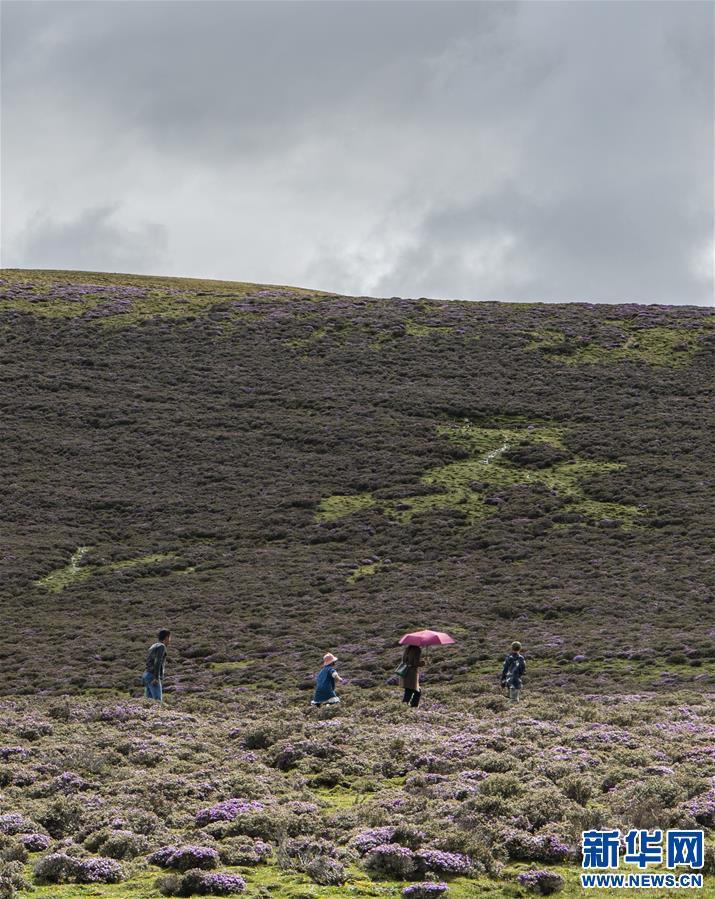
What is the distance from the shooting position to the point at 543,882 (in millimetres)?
12547

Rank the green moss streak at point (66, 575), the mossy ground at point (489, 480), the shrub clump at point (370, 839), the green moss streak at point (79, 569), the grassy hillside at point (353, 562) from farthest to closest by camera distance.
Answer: the mossy ground at point (489, 480) < the green moss streak at point (79, 569) < the green moss streak at point (66, 575) < the grassy hillside at point (353, 562) < the shrub clump at point (370, 839)

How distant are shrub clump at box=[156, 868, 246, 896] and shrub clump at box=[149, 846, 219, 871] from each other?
2.46 ft

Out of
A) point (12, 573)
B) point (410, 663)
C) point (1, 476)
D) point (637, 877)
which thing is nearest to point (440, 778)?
point (637, 877)

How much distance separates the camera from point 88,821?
51.0 feet

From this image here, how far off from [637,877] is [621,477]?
172 feet

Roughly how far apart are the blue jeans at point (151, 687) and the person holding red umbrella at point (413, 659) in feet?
22.3

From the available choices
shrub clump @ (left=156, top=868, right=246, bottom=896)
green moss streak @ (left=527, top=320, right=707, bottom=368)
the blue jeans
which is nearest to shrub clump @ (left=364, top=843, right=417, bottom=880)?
shrub clump @ (left=156, top=868, right=246, bottom=896)

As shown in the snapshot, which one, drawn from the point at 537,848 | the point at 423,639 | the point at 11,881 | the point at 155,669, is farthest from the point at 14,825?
the point at 423,639

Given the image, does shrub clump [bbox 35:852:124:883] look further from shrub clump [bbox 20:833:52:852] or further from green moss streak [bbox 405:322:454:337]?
green moss streak [bbox 405:322:454:337]

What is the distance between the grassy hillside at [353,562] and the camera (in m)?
17.0

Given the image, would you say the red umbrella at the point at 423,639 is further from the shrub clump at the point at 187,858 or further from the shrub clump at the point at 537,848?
the shrub clump at the point at 187,858

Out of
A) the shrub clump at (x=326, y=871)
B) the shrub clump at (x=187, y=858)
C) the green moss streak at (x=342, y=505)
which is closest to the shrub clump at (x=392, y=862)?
the shrub clump at (x=326, y=871)

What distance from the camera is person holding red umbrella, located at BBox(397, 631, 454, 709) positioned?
26.5m

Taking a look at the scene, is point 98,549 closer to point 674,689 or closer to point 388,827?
point 674,689
